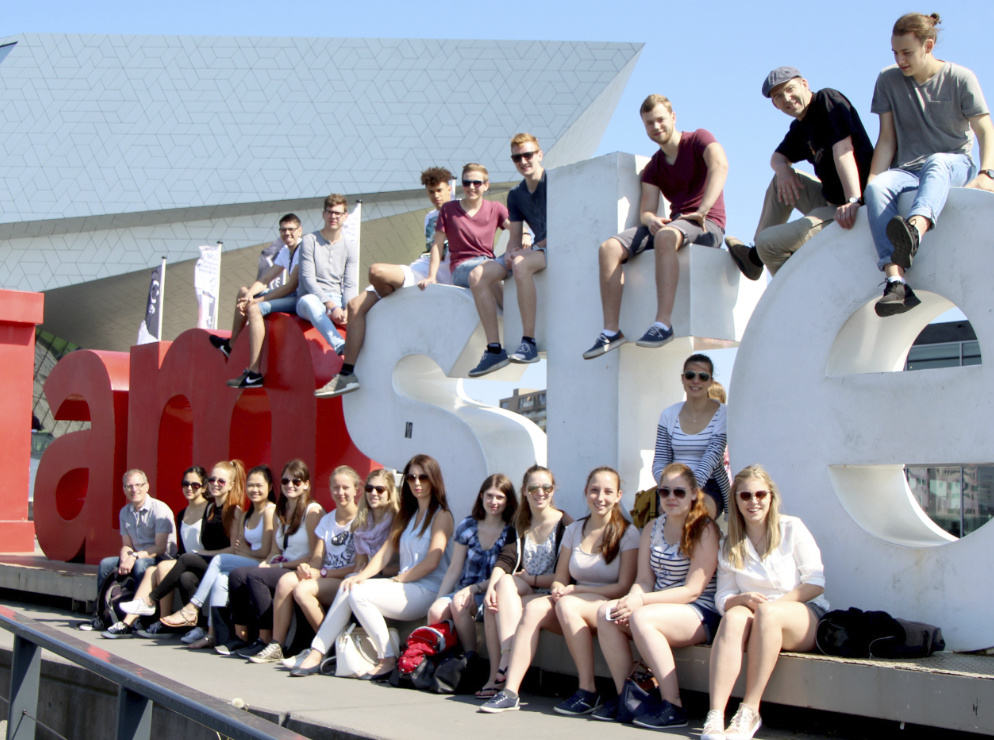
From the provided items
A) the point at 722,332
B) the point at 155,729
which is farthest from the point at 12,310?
the point at 155,729

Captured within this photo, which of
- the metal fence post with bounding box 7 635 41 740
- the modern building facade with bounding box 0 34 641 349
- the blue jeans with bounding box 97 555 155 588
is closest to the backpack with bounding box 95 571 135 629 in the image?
the blue jeans with bounding box 97 555 155 588

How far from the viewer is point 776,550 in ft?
13.7

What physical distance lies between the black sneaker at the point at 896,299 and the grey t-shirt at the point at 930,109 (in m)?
0.65

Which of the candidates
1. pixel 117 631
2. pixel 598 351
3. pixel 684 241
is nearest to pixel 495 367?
pixel 598 351

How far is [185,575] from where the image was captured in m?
6.70

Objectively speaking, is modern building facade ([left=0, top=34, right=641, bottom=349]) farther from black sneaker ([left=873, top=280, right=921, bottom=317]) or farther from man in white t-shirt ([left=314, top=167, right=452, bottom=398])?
black sneaker ([left=873, top=280, right=921, bottom=317])

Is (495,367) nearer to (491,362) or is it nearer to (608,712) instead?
(491,362)

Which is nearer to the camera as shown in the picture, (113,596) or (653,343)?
(653,343)

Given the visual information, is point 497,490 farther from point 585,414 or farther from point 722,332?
point 722,332

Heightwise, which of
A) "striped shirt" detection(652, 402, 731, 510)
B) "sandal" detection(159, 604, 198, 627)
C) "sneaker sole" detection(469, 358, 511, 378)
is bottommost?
"sandal" detection(159, 604, 198, 627)

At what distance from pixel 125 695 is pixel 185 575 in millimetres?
4348

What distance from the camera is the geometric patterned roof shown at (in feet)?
84.5

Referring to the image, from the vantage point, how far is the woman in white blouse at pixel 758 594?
3.86 m

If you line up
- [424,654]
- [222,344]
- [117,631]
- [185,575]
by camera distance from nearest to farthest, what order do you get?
[424,654]
[185,575]
[117,631]
[222,344]
